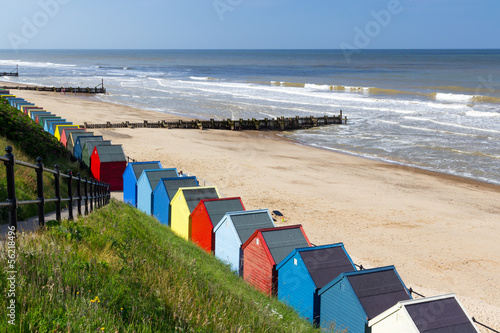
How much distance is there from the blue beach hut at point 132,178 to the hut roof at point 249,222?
6.77 meters

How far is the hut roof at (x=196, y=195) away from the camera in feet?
45.8

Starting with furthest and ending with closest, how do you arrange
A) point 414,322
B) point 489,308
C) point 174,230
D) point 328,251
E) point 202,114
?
point 202,114
point 174,230
point 489,308
point 328,251
point 414,322

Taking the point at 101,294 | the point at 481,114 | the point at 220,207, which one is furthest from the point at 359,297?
the point at 481,114

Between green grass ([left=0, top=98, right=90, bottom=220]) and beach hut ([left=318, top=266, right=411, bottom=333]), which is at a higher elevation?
green grass ([left=0, top=98, right=90, bottom=220])

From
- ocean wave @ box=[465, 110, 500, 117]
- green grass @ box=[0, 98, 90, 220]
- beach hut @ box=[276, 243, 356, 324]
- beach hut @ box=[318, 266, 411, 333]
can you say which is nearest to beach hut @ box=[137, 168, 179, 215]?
green grass @ box=[0, 98, 90, 220]

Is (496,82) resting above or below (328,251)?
above

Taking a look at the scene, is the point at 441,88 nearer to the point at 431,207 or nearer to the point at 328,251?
the point at 431,207

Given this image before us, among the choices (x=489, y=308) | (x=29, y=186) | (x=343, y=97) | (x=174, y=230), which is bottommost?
(x=489, y=308)

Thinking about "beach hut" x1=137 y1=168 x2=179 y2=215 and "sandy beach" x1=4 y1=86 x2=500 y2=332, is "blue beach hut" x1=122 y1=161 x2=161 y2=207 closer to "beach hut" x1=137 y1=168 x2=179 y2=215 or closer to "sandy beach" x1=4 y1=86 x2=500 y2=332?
"beach hut" x1=137 y1=168 x2=179 y2=215

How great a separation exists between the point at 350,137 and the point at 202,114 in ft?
64.2

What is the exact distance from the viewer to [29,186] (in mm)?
10398

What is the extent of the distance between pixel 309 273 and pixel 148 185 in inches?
338

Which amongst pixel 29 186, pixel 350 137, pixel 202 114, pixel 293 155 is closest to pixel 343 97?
pixel 202 114

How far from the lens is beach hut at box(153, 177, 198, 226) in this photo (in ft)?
49.4
